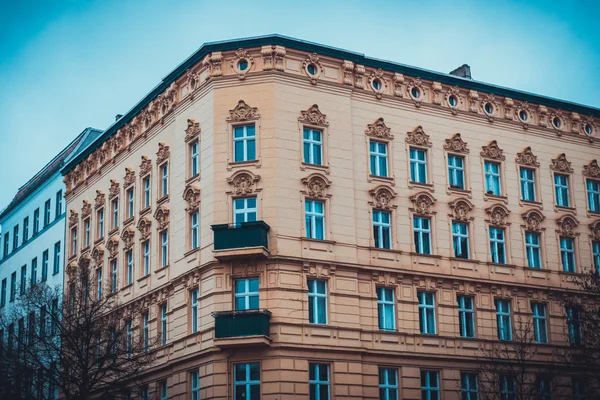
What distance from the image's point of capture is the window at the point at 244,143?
50.5 metres

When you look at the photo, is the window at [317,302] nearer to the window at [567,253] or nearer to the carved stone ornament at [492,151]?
the carved stone ornament at [492,151]

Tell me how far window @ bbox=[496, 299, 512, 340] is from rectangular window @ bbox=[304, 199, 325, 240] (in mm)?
10780

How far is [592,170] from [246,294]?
75.3ft

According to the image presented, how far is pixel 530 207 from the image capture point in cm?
5731

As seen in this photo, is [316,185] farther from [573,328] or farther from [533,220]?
[573,328]

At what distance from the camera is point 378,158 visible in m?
53.4

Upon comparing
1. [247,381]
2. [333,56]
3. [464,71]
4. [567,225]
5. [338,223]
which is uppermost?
[464,71]

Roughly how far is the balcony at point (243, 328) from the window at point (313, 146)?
7954mm

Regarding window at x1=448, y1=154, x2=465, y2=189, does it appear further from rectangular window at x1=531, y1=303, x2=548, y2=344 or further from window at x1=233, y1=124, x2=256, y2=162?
window at x1=233, y1=124, x2=256, y2=162

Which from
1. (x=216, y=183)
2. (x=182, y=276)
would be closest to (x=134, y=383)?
(x=182, y=276)

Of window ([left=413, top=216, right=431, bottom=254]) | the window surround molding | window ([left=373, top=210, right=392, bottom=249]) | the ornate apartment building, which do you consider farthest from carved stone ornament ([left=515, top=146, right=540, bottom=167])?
the window surround molding

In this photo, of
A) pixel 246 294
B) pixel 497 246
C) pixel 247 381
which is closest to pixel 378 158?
pixel 497 246

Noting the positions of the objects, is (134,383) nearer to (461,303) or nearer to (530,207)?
(461,303)

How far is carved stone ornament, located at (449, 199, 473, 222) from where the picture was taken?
179ft
